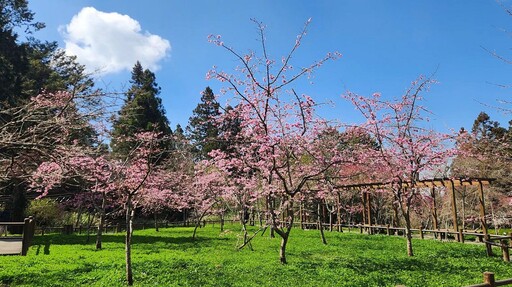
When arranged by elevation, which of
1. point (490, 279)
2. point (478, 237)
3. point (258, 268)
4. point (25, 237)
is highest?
point (490, 279)

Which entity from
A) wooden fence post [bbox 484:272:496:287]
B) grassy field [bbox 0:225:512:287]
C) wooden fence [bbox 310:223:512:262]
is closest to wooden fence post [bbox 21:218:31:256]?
grassy field [bbox 0:225:512:287]

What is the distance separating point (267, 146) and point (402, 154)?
8.17m

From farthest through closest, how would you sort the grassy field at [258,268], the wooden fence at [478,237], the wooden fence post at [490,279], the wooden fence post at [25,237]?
1. the wooden fence post at [25,237]
2. the wooden fence at [478,237]
3. the grassy field at [258,268]
4. the wooden fence post at [490,279]

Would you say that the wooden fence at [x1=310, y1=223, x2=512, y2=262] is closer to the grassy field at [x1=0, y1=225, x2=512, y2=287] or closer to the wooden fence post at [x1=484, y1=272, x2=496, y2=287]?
the grassy field at [x1=0, y1=225, x2=512, y2=287]

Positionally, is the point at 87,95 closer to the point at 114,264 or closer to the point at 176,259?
the point at 114,264

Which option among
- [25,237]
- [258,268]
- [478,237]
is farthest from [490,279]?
[478,237]

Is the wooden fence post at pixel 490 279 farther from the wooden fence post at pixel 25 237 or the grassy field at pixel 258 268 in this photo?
the wooden fence post at pixel 25 237

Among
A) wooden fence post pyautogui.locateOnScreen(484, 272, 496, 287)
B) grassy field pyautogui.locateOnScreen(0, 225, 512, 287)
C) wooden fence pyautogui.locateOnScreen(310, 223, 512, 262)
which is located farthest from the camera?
wooden fence pyautogui.locateOnScreen(310, 223, 512, 262)

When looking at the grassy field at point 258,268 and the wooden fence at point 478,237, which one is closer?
the grassy field at point 258,268

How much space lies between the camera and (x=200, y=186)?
3039cm

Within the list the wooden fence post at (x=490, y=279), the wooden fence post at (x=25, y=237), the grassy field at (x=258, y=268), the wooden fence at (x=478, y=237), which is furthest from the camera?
the wooden fence post at (x=25, y=237)

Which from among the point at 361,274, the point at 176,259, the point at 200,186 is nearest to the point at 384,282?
the point at 361,274

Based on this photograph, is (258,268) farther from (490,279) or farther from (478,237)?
(478,237)

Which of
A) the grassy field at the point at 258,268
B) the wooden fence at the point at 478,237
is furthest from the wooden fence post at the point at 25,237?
the wooden fence at the point at 478,237
